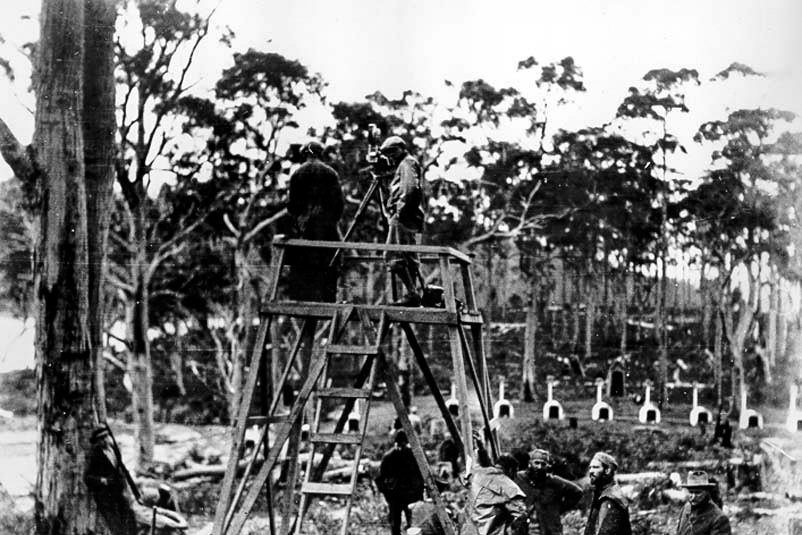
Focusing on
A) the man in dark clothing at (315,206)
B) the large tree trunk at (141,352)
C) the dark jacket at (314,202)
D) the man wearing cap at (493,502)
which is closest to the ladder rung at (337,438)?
the man wearing cap at (493,502)

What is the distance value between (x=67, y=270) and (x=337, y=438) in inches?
175

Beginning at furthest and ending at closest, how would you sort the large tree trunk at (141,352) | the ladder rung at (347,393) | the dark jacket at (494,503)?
the large tree trunk at (141,352) → the ladder rung at (347,393) → the dark jacket at (494,503)

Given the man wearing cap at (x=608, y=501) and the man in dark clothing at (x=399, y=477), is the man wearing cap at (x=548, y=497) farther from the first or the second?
the man in dark clothing at (x=399, y=477)

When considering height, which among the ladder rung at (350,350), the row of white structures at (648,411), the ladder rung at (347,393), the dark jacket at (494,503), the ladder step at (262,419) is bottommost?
the dark jacket at (494,503)

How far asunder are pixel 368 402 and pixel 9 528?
5077mm

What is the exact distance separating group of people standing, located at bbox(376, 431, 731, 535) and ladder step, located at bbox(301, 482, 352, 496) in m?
0.56

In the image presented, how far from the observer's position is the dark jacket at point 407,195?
28.7 ft

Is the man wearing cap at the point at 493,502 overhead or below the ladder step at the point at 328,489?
overhead

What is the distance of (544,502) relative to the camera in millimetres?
8477

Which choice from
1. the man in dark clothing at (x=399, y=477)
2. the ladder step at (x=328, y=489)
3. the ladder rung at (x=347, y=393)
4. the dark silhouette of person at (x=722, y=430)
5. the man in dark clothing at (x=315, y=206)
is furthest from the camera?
the dark silhouette of person at (x=722, y=430)

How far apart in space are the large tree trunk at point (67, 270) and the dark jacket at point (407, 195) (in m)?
3.99

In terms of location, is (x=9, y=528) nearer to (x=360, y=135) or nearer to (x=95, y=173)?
(x=95, y=173)

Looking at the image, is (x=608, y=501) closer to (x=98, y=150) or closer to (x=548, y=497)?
(x=548, y=497)

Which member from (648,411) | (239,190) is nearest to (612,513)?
(648,411)
